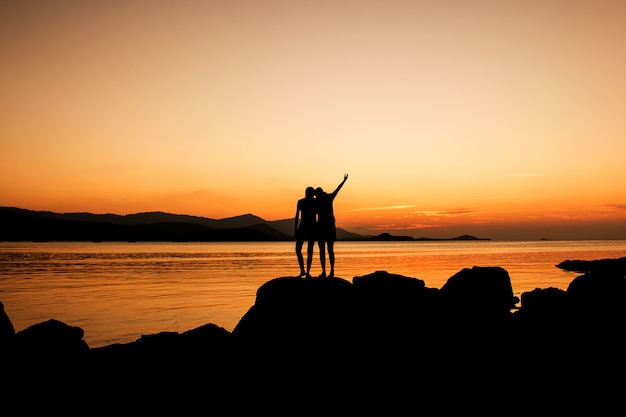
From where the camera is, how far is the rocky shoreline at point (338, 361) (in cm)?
1142

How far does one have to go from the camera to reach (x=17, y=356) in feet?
41.4

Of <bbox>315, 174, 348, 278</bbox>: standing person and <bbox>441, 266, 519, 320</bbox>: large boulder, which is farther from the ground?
<bbox>315, 174, 348, 278</bbox>: standing person

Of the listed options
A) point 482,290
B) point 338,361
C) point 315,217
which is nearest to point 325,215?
point 315,217

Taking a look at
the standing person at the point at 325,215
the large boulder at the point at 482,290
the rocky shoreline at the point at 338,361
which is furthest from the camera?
the large boulder at the point at 482,290

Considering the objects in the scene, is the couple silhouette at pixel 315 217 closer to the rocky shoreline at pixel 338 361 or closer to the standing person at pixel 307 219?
the standing person at pixel 307 219

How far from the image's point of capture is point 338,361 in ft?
42.5

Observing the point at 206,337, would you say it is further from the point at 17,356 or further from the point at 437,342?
the point at 437,342

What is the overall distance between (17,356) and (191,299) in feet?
68.4

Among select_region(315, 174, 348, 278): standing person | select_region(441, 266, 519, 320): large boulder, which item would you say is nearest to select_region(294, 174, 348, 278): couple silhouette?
select_region(315, 174, 348, 278): standing person

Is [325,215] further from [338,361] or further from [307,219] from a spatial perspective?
[338,361]

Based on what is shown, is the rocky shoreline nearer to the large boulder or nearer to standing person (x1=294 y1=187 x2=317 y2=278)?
standing person (x1=294 y1=187 x2=317 y2=278)

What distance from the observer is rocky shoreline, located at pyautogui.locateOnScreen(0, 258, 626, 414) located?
1142cm

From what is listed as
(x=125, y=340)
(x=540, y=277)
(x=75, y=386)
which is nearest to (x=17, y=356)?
(x=75, y=386)

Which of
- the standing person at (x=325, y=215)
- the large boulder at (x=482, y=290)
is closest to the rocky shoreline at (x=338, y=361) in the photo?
the standing person at (x=325, y=215)
